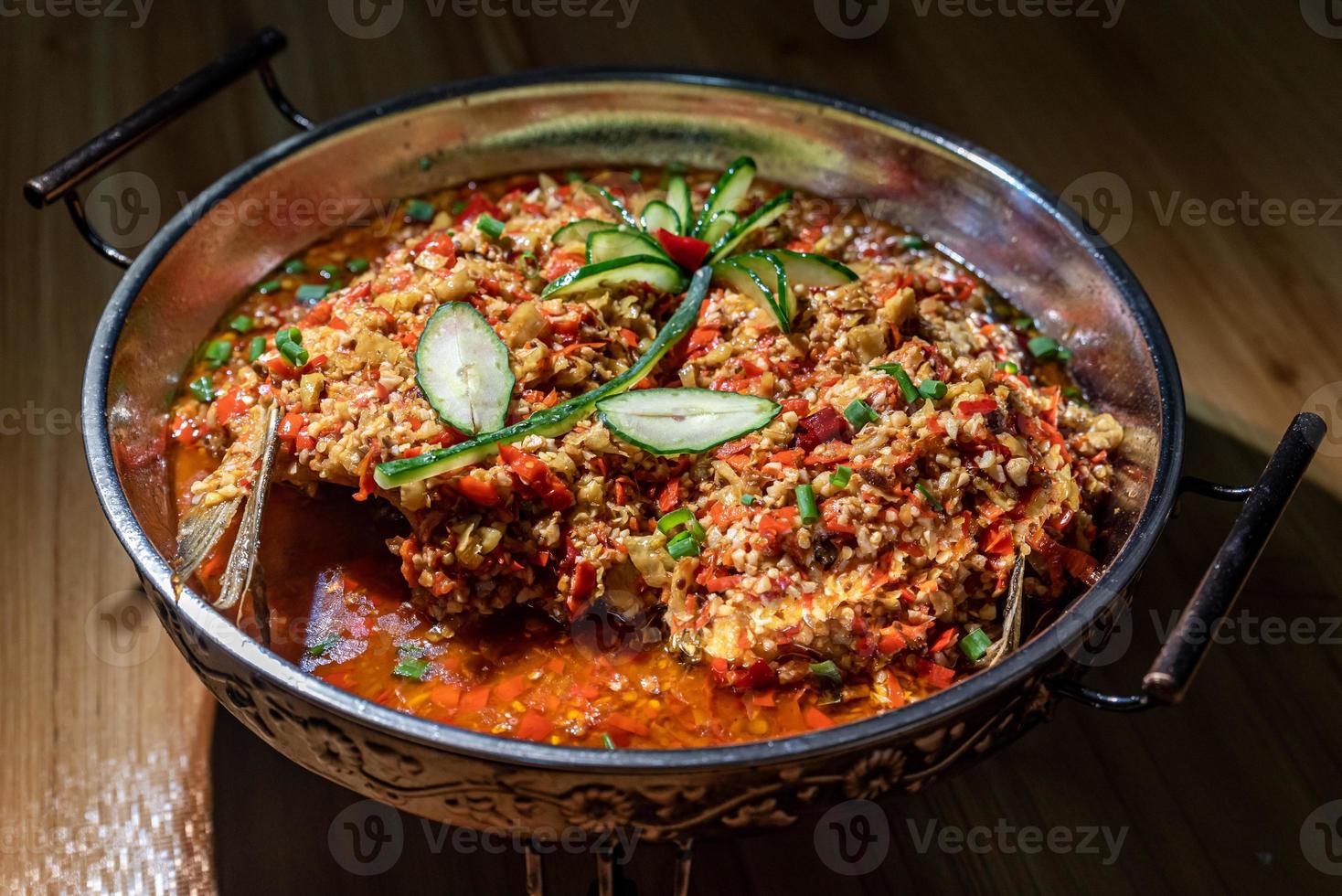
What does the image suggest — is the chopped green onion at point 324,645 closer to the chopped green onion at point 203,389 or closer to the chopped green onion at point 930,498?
the chopped green onion at point 203,389

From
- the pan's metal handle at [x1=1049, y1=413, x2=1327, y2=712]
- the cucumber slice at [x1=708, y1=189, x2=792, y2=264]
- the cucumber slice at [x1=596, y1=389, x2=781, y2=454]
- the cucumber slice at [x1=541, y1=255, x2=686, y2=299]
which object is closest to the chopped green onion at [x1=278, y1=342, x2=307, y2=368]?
the cucumber slice at [x1=541, y1=255, x2=686, y2=299]

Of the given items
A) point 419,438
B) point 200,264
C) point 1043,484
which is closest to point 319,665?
point 419,438

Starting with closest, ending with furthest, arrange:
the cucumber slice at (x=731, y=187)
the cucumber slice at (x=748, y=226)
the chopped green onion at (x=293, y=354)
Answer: the chopped green onion at (x=293, y=354), the cucumber slice at (x=748, y=226), the cucumber slice at (x=731, y=187)

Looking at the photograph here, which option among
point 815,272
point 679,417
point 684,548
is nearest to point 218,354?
point 679,417

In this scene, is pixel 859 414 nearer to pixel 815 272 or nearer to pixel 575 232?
pixel 815 272

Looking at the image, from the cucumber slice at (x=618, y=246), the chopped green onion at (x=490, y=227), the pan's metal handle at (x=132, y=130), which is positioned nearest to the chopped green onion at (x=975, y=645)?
the cucumber slice at (x=618, y=246)

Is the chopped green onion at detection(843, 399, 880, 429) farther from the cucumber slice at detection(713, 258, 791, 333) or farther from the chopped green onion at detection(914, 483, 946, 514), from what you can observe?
the cucumber slice at detection(713, 258, 791, 333)
